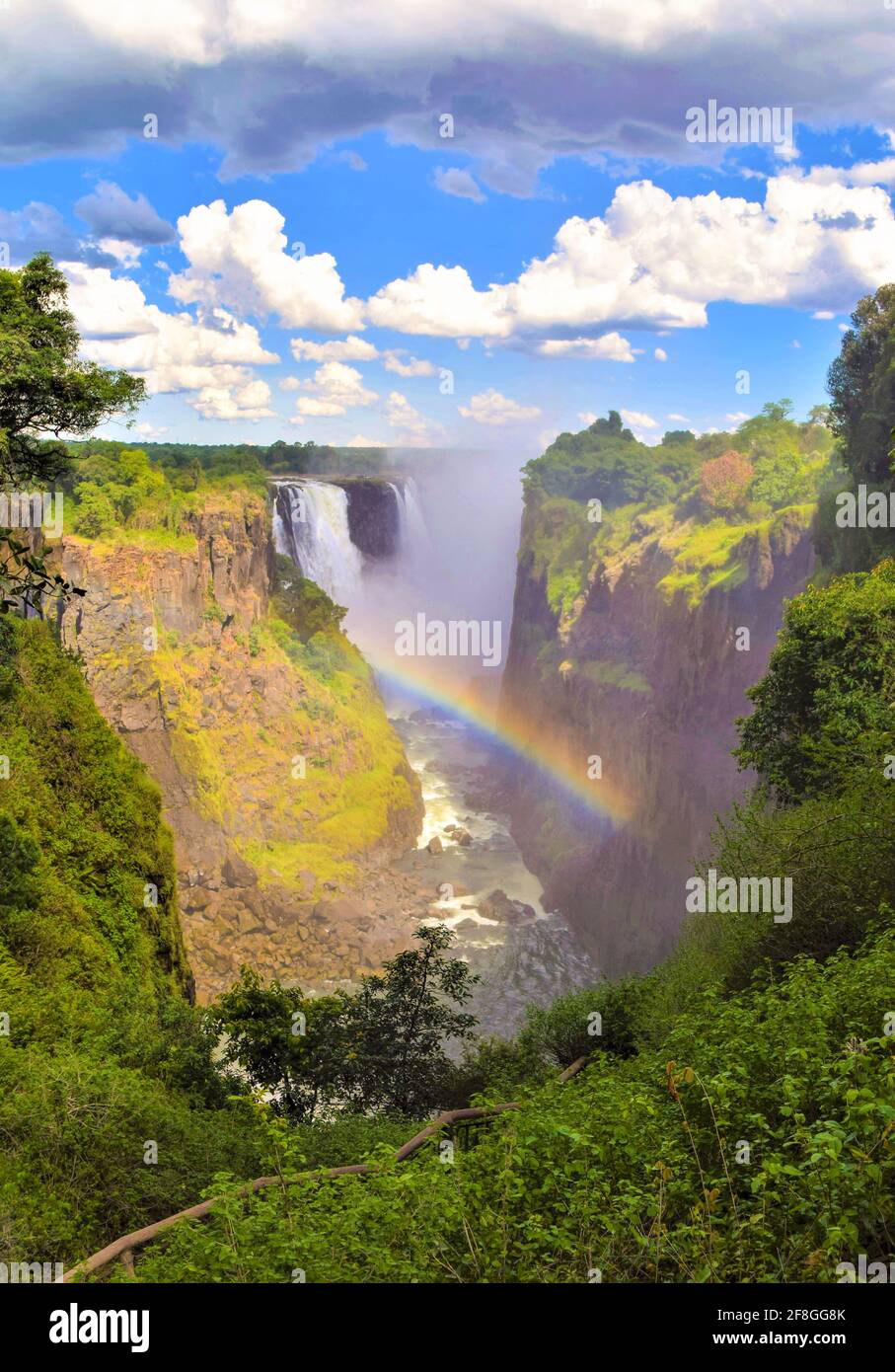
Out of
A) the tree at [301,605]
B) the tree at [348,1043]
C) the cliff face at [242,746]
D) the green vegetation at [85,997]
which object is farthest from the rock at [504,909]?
the tree at [348,1043]

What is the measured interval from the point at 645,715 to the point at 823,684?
95.5 feet

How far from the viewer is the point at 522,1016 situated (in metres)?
40.3

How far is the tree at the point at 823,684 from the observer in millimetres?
21844

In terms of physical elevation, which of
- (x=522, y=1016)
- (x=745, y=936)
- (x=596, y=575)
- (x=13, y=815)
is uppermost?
(x=596, y=575)

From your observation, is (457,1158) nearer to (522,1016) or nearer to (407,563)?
(522,1016)

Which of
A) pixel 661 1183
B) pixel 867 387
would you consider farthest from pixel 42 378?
pixel 867 387

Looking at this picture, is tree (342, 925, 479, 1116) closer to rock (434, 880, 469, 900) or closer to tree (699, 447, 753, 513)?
rock (434, 880, 469, 900)

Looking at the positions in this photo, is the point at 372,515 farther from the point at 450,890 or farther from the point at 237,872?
the point at 237,872

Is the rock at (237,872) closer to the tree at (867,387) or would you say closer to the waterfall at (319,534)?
the waterfall at (319,534)

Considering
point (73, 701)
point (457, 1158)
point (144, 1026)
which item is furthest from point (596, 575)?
point (457, 1158)

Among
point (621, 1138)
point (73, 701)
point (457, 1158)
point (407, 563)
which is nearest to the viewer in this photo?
point (621, 1138)

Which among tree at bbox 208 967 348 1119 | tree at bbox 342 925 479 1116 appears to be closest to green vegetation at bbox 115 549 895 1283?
tree at bbox 342 925 479 1116

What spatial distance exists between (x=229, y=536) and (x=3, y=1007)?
146ft

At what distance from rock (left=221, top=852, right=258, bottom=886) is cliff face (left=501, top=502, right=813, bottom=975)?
16380 millimetres
